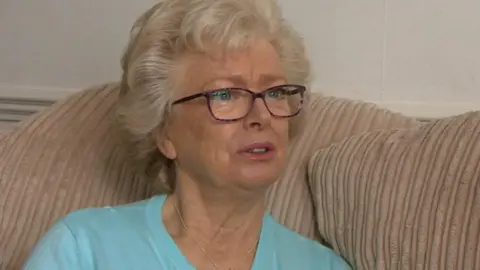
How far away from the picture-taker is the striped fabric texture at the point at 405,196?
4.00ft

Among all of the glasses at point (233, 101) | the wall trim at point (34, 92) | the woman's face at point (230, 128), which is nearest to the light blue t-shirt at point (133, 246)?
the woman's face at point (230, 128)

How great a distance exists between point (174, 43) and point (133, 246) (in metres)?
0.35

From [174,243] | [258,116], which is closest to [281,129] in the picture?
[258,116]

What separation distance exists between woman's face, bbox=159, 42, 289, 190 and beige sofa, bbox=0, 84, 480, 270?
17 cm

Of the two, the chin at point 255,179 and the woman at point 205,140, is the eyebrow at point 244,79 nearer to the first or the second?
the woman at point 205,140

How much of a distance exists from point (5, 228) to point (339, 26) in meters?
0.88

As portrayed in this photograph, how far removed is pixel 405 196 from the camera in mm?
1303

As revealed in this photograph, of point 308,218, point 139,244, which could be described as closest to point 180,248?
point 139,244

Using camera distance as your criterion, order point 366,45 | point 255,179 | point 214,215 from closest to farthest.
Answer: point 255,179
point 214,215
point 366,45

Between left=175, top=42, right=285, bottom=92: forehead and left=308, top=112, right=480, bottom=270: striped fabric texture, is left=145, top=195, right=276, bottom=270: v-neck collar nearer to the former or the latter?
left=308, top=112, right=480, bottom=270: striped fabric texture

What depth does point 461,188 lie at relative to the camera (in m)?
1.23

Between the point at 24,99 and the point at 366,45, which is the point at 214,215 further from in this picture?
the point at 24,99

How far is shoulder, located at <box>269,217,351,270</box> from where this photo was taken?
1.39m

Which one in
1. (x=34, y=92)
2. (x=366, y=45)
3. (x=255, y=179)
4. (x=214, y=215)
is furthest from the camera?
(x=34, y=92)
